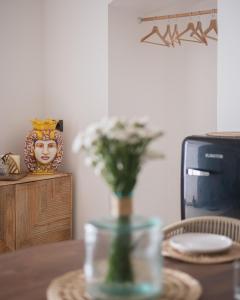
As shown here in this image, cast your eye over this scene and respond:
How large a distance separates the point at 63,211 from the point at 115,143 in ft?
8.78

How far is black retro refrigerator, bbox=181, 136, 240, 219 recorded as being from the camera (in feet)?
8.29

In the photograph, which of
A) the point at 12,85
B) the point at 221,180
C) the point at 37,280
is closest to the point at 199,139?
the point at 221,180

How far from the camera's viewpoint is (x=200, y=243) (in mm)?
1924

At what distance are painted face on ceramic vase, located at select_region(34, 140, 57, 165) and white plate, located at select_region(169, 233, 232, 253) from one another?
6.67 ft

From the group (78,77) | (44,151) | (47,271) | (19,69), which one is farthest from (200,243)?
(19,69)

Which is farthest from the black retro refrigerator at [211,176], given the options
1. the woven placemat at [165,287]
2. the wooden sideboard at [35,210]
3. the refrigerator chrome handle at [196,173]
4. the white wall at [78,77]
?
the wooden sideboard at [35,210]

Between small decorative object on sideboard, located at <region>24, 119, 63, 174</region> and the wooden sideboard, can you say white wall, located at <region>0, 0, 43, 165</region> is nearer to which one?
small decorative object on sideboard, located at <region>24, 119, 63, 174</region>

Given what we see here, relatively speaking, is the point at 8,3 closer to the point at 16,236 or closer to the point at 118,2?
the point at 118,2

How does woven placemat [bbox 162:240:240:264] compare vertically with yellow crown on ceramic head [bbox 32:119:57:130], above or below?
below

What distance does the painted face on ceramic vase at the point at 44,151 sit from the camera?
3854 mm

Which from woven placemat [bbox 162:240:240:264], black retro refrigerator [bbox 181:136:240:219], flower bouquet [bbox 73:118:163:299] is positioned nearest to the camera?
flower bouquet [bbox 73:118:163:299]

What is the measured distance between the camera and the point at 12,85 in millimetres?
4004

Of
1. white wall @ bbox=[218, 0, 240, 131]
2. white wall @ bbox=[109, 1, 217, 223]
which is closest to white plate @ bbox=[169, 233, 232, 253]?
white wall @ bbox=[218, 0, 240, 131]

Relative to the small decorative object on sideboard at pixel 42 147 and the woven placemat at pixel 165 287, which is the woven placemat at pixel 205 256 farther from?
the small decorative object on sideboard at pixel 42 147
